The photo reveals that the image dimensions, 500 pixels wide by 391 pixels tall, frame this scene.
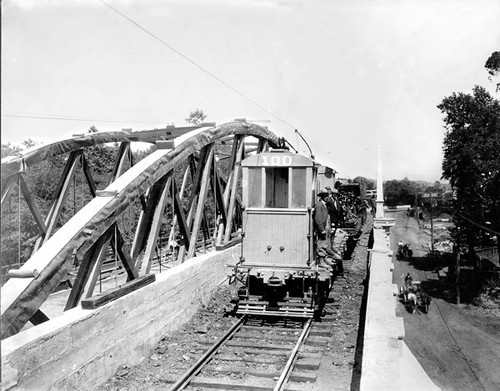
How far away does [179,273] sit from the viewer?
8672 millimetres

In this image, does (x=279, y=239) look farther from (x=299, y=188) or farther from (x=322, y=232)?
(x=299, y=188)

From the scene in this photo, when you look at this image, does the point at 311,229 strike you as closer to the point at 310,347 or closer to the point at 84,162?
the point at 310,347

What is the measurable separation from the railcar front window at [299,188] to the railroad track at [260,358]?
2.32 metres

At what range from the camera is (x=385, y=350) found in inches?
220

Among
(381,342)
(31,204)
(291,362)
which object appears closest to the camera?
(381,342)

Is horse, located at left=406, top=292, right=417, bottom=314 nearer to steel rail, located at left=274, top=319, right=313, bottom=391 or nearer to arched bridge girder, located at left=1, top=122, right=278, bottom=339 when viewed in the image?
arched bridge girder, located at left=1, top=122, right=278, bottom=339

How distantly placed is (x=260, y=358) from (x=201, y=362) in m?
0.95

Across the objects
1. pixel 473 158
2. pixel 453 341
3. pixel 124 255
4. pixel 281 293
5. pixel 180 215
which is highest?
pixel 473 158

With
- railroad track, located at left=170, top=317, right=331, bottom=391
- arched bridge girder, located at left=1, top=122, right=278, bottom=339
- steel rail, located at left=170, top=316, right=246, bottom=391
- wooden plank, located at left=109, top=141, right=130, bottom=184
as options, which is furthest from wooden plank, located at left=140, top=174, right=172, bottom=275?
wooden plank, located at left=109, top=141, right=130, bottom=184

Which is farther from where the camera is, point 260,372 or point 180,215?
point 180,215

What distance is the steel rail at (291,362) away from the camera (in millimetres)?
6052

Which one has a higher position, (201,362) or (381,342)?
(381,342)

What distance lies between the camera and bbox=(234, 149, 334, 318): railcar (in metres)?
9.16

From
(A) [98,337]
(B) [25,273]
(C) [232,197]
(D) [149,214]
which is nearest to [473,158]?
(C) [232,197]
